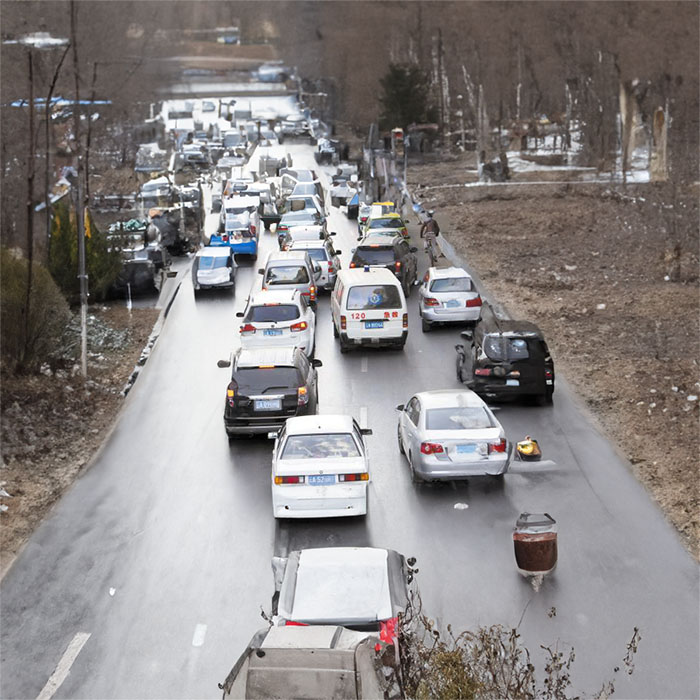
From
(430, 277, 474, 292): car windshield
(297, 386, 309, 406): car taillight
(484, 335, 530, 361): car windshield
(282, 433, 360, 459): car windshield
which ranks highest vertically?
(430, 277, 474, 292): car windshield

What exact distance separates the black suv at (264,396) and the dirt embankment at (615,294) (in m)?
5.49

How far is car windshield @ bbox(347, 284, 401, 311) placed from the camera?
2516 centimetres

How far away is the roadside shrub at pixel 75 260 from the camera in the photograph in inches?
1234

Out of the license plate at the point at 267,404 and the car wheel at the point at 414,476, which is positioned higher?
the license plate at the point at 267,404

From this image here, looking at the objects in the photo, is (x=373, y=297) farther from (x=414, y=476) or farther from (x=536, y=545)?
(x=536, y=545)

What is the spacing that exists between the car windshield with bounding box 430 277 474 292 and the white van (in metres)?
2.30

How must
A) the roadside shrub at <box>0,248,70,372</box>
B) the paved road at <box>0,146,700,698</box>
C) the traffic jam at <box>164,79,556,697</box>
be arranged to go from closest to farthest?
the traffic jam at <box>164,79,556,697</box> → the paved road at <box>0,146,700,698</box> → the roadside shrub at <box>0,248,70,372</box>

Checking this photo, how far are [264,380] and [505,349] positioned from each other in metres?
4.82

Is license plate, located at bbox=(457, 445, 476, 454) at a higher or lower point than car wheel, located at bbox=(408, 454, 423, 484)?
higher

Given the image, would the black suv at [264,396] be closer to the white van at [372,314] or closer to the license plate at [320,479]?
the license plate at [320,479]

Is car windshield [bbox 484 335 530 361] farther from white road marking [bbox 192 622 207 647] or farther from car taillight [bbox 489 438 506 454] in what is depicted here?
white road marking [bbox 192 622 207 647]

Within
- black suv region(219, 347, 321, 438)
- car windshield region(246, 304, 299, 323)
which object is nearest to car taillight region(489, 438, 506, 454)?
black suv region(219, 347, 321, 438)

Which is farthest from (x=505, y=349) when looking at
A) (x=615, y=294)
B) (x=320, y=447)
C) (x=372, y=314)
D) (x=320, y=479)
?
(x=615, y=294)

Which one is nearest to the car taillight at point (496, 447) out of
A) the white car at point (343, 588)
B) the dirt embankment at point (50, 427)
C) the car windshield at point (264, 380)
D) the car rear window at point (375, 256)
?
the car windshield at point (264, 380)
